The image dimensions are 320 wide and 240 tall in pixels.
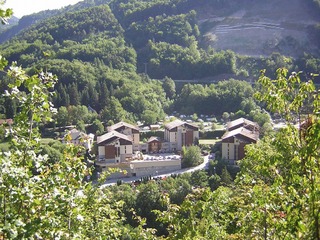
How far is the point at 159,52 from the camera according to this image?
1790 inches

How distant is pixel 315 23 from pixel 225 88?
65.8 feet

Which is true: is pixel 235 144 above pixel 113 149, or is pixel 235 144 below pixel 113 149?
above

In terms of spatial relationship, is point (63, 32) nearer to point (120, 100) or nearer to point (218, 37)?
point (218, 37)

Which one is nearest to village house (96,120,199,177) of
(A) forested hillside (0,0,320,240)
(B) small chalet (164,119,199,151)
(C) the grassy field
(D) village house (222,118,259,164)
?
(B) small chalet (164,119,199,151)

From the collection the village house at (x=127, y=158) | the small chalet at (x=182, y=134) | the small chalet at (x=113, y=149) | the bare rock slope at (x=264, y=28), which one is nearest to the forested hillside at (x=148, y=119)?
the bare rock slope at (x=264, y=28)

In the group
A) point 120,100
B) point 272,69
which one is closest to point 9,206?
point 120,100

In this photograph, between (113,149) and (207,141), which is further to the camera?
(207,141)

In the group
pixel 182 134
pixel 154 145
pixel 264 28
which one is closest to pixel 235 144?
pixel 182 134

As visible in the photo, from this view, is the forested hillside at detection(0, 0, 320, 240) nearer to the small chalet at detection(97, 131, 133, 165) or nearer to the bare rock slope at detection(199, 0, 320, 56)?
the bare rock slope at detection(199, 0, 320, 56)

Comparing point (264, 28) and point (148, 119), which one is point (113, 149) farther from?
point (264, 28)

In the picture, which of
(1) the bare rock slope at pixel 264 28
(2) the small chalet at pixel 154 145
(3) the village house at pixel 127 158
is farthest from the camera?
(1) the bare rock slope at pixel 264 28

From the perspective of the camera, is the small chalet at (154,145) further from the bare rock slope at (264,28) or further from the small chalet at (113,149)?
the bare rock slope at (264,28)

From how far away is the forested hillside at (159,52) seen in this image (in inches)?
1247

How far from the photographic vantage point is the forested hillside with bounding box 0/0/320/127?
1247 inches
